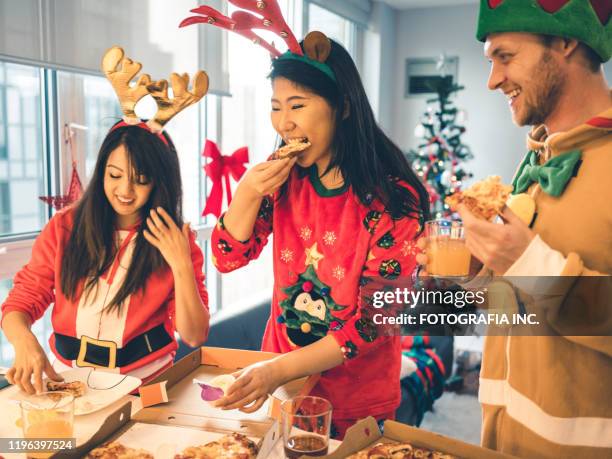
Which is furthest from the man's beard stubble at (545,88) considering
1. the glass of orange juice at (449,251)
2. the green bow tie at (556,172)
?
the glass of orange juice at (449,251)

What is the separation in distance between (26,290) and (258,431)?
0.84m

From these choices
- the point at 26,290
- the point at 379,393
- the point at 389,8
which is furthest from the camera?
the point at 389,8

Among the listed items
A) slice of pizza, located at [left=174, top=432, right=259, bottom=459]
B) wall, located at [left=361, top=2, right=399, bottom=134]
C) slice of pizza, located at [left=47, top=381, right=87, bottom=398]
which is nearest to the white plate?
slice of pizza, located at [left=47, top=381, right=87, bottom=398]

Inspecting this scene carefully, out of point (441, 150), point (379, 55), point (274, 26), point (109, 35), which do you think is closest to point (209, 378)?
point (274, 26)

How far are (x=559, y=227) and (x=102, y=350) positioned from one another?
46.1 inches

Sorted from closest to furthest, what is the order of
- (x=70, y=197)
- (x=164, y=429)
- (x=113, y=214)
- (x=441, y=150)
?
(x=164, y=429) < (x=113, y=214) < (x=70, y=197) < (x=441, y=150)

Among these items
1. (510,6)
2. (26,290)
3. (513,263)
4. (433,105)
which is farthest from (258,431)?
(433,105)

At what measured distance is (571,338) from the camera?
40.9 inches

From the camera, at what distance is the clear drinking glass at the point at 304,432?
105 cm

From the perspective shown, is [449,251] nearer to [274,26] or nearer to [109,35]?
[274,26]

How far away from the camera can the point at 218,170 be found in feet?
6.57

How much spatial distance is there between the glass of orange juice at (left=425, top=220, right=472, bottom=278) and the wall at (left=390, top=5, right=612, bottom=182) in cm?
514

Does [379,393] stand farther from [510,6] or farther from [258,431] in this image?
[510,6]

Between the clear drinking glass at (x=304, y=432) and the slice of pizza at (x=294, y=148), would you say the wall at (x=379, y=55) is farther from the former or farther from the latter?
the clear drinking glass at (x=304, y=432)
